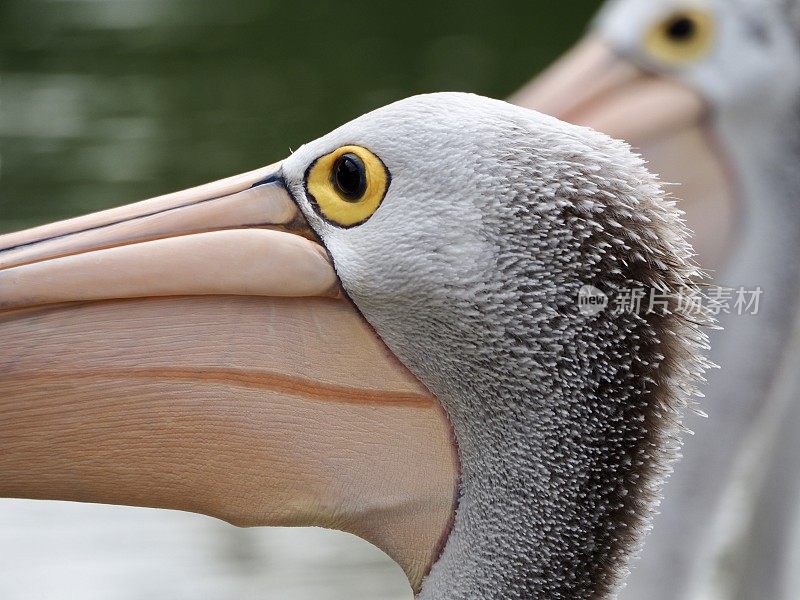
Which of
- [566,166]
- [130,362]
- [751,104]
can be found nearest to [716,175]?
[751,104]

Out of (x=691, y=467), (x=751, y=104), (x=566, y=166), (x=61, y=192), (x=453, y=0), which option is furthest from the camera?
(x=453, y=0)

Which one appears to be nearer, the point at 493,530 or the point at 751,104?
the point at 493,530

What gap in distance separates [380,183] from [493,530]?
0.59 meters

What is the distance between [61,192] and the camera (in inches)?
368

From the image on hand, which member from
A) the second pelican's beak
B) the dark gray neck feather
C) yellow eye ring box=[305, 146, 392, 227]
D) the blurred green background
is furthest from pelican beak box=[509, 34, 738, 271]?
the blurred green background

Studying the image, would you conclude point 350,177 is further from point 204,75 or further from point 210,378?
point 204,75

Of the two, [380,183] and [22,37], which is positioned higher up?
[380,183]

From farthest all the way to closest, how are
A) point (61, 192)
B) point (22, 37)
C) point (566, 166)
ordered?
point (22, 37), point (61, 192), point (566, 166)

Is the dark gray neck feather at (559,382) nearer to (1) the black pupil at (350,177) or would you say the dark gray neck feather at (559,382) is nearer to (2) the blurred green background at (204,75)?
(1) the black pupil at (350,177)

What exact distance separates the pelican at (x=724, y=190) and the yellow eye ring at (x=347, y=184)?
2005 mm

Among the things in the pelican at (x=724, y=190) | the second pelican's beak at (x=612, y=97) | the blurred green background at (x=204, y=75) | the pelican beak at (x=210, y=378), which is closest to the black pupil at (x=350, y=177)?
the pelican beak at (x=210, y=378)

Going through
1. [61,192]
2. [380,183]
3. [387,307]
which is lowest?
[61,192]

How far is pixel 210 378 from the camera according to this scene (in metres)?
2.08

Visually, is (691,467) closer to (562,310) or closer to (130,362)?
(562,310)
